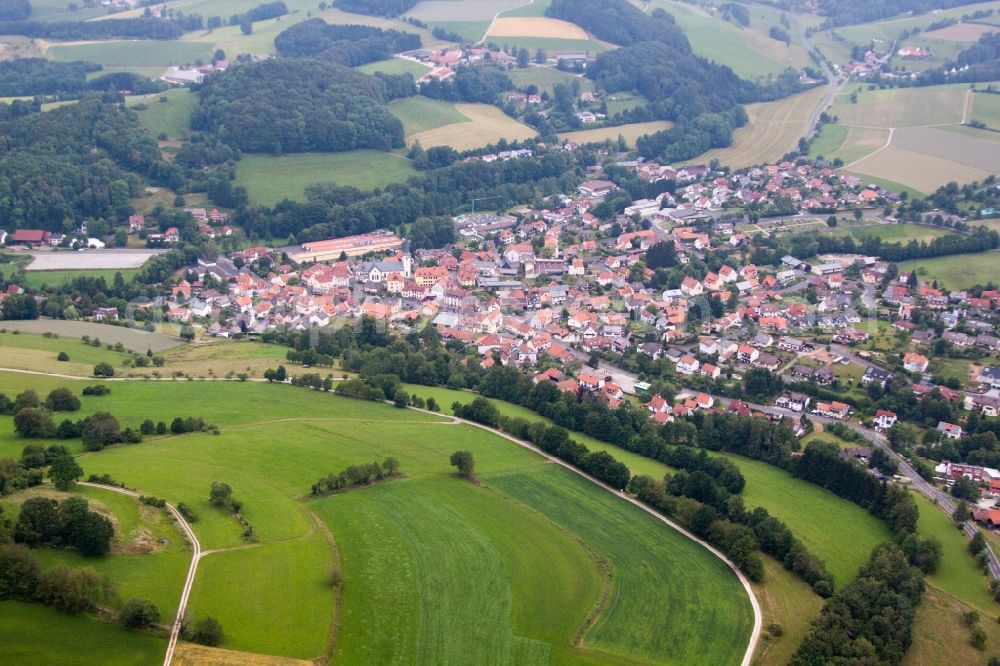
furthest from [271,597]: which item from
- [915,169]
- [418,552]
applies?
[915,169]

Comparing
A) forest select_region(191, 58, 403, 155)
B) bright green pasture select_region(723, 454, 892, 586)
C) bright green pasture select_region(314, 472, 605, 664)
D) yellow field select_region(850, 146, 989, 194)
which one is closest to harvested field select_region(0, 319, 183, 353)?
bright green pasture select_region(314, 472, 605, 664)

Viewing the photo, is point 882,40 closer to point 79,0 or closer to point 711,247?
point 711,247

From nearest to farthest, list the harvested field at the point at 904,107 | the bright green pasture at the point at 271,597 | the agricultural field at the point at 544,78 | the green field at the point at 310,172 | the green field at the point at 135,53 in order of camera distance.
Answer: the bright green pasture at the point at 271,597 → the green field at the point at 310,172 → the harvested field at the point at 904,107 → the green field at the point at 135,53 → the agricultural field at the point at 544,78

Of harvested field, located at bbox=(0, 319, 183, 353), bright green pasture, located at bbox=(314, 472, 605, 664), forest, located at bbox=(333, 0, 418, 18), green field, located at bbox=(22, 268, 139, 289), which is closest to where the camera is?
bright green pasture, located at bbox=(314, 472, 605, 664)

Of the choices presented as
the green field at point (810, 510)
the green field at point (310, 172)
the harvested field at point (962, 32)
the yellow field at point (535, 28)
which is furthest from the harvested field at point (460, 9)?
the green field at point (810, 510)

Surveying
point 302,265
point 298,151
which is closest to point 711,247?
point 302,265

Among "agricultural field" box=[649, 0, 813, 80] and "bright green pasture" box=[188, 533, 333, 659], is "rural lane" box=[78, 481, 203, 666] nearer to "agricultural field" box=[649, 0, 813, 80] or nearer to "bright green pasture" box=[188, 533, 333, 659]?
"bright green pasture" box=[188, 533, 333, 659]

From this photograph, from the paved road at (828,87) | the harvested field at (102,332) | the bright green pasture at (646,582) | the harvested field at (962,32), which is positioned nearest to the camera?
the bright green pasture at (646,582)

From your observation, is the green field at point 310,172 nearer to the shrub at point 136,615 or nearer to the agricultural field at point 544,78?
the agricultural field at point 544,78

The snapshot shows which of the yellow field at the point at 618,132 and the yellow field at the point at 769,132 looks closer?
the yellow field at the point at 769,132
